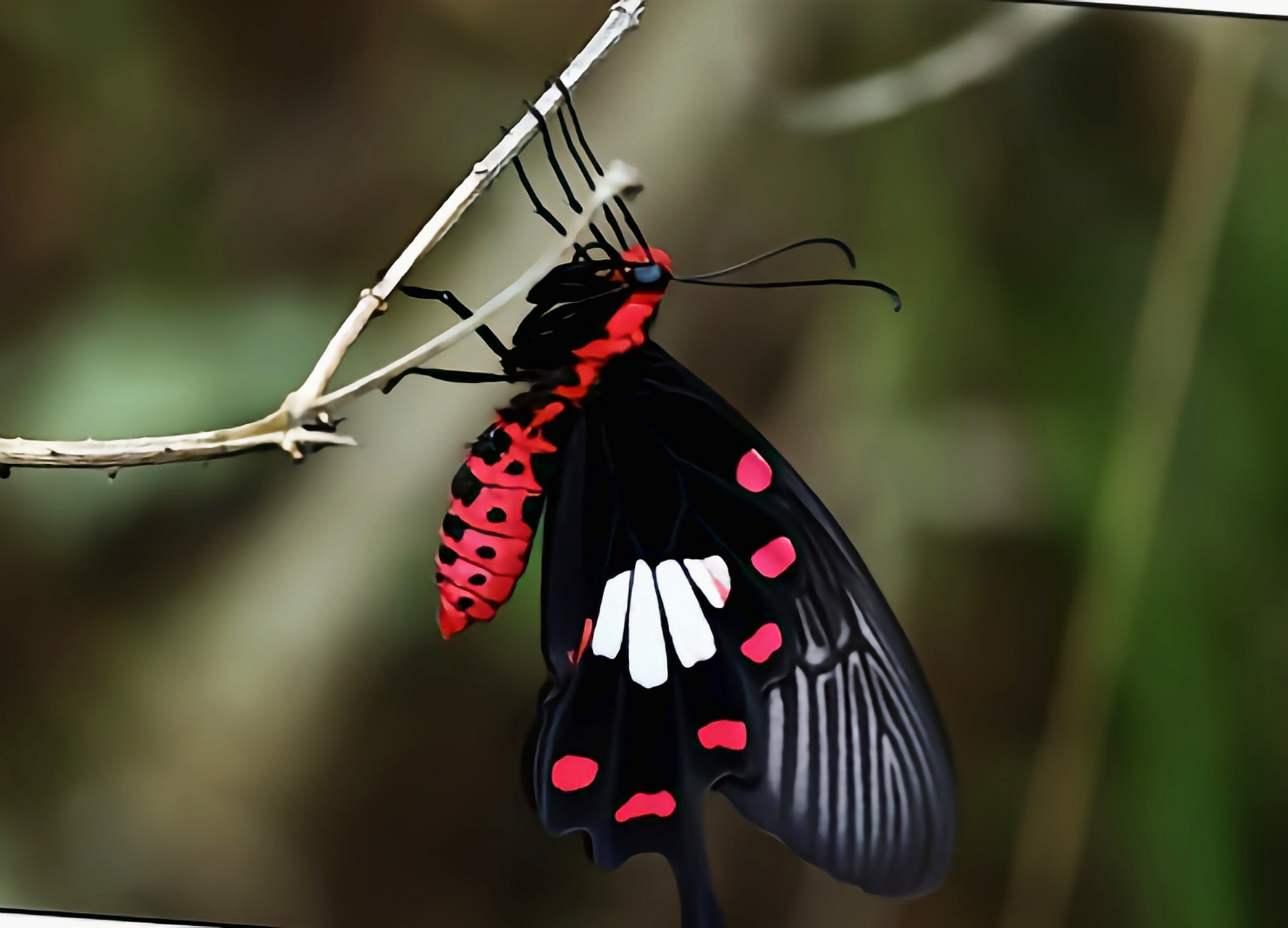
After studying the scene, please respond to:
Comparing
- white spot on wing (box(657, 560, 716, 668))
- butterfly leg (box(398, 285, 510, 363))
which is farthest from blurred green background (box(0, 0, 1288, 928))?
white spot on wing (box(657, 560, 716, 668))

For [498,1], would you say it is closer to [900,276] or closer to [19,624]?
[900,276]

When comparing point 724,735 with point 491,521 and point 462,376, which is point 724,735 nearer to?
point 491,521

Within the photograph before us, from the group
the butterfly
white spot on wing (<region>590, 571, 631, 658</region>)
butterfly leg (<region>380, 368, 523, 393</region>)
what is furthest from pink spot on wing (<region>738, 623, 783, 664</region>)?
butterfly leg (<region>380, 368, 523, 393</region>)

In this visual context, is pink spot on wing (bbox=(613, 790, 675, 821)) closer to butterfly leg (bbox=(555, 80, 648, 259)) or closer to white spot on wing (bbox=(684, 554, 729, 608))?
white spot on wing (bbox=(684, 554, 729, 608))

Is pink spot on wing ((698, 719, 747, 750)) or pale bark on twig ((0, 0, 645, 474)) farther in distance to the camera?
pink spot on wing ((698, 719, 747, 750))

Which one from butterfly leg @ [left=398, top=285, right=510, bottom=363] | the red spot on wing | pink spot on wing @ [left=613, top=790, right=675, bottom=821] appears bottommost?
pink spot on wing @ [left=613, top=790, right=675, bottom=821]

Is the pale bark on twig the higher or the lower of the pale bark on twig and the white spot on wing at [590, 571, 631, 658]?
the higher

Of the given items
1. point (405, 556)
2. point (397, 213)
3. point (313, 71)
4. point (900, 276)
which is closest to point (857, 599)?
point (900, 276)

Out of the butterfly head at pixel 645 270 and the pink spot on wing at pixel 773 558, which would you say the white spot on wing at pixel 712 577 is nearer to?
the pink spot on wing at pixel 773 558
